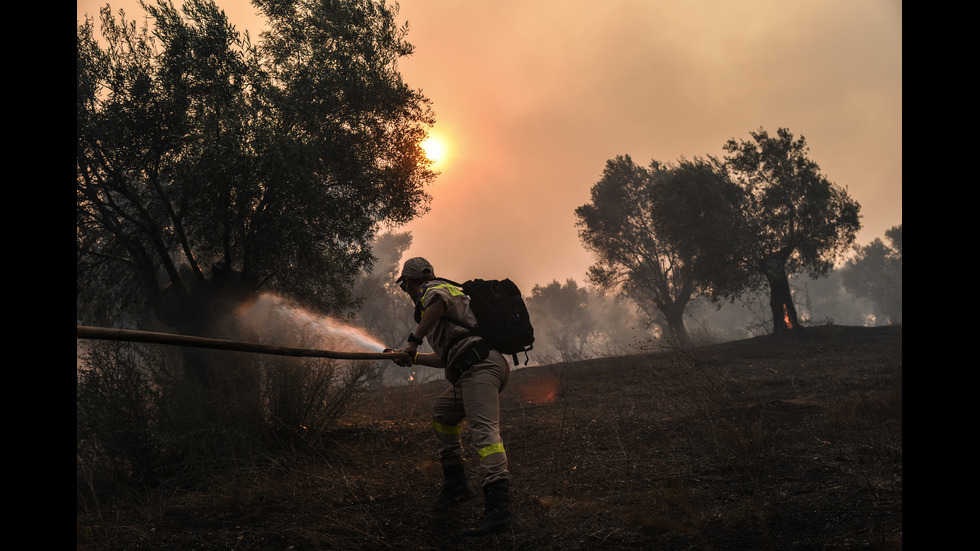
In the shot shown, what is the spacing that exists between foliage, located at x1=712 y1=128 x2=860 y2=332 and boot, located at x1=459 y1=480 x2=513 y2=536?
26283 mm

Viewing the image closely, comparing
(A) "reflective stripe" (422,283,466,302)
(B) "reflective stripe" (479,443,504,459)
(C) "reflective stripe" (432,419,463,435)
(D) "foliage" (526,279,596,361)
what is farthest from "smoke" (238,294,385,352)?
(D) "foliage" (526,279,596,361)

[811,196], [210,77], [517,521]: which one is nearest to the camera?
[517,521]

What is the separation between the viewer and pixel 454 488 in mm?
4910

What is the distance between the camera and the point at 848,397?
898cm

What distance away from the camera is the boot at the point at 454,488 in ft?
15.9

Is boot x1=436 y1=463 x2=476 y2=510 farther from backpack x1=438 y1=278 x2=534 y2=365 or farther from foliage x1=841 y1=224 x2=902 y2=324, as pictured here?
foliage x1=841 y1=224 x2=902 y2=324

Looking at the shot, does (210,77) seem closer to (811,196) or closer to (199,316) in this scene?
(199,316)

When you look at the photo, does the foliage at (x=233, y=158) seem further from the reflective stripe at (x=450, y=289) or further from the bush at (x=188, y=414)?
the reflective stripe at (x=450, y=289)

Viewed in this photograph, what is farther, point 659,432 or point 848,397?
point 848,397

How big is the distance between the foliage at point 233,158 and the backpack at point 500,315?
272 inches

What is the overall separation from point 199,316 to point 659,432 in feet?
33.5

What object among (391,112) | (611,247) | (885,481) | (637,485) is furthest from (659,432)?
(611,247)

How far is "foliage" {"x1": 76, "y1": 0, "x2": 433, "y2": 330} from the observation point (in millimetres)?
10609
